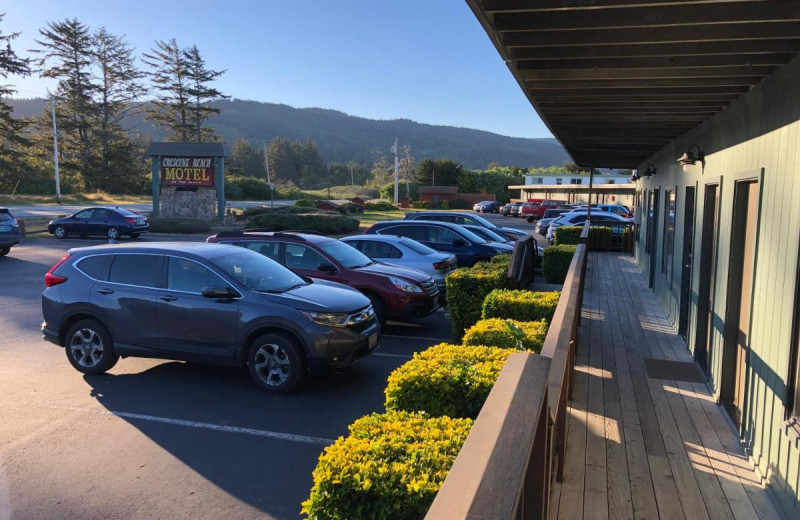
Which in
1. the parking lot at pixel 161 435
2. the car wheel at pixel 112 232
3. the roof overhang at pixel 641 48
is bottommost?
the parking lot at pixel 161 435

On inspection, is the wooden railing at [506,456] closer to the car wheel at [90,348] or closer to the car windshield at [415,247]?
the car wheel at [90,348]

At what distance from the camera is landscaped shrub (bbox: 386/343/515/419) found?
340 centimetres

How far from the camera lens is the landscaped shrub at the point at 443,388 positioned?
134 inches

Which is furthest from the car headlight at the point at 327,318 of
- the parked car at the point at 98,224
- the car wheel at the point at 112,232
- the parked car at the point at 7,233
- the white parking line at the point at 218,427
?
the car wheel at the point at 112,232

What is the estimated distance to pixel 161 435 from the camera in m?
5.48

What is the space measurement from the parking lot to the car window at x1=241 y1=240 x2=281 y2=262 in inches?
98.3

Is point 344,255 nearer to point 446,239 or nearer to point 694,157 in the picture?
point 446,239

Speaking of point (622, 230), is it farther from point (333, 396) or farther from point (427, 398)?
point (427, 398)

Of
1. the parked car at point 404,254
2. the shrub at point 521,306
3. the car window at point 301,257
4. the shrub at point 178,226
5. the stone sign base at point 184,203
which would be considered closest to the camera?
the shrub at point 521,306

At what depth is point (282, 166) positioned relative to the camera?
125m

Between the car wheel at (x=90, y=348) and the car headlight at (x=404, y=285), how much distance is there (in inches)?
162

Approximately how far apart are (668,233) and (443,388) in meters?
8.28

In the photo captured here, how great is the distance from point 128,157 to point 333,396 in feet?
216

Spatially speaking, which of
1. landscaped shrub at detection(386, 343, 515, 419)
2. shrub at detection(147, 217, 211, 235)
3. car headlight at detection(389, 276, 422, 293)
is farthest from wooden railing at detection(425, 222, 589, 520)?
shrub at detection(147, 217, 211, 235)
